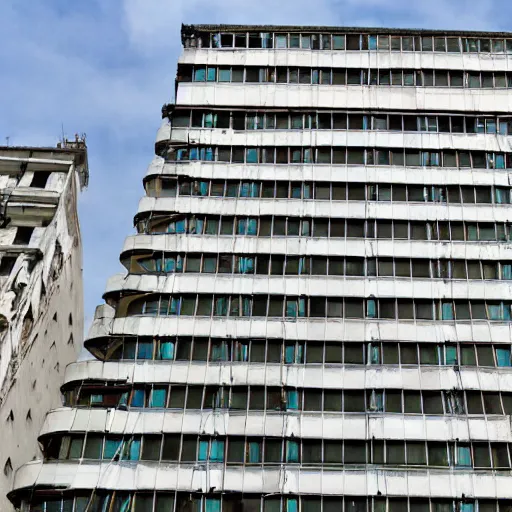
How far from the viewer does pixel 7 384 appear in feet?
159

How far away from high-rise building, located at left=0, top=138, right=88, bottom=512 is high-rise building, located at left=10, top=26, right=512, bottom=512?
3.72m

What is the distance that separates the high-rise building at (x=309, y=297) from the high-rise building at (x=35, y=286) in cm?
372

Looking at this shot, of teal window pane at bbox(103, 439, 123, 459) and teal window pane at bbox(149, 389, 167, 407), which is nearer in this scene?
teal window pane at bbox(103, 439, 123, 459)

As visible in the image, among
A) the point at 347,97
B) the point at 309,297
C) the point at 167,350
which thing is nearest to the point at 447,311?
the point at 309,297

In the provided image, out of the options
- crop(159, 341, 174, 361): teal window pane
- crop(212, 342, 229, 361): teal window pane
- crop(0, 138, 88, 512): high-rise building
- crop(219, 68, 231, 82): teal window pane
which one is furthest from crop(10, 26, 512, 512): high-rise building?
crop(0, 138, 88, 512): high-rise building

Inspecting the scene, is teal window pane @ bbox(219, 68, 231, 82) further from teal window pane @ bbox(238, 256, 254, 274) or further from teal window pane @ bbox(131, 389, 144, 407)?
teal window pane @ bbox(131, 389, 144, 407)

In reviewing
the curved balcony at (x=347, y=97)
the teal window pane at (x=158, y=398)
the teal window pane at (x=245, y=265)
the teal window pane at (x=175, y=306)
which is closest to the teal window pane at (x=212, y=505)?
the teal window pane at (x=158, y=398)

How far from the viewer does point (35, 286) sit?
53094 millimetres

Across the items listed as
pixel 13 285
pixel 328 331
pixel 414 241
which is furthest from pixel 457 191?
pixel 13 285

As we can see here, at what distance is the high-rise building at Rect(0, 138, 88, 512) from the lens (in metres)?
49.4

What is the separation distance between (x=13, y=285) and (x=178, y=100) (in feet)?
60.2

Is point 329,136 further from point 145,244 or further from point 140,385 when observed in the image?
point 140,385

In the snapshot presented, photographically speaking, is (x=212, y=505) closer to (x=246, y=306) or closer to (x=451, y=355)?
(x=246, y=306)

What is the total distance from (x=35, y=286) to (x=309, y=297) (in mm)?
15677
